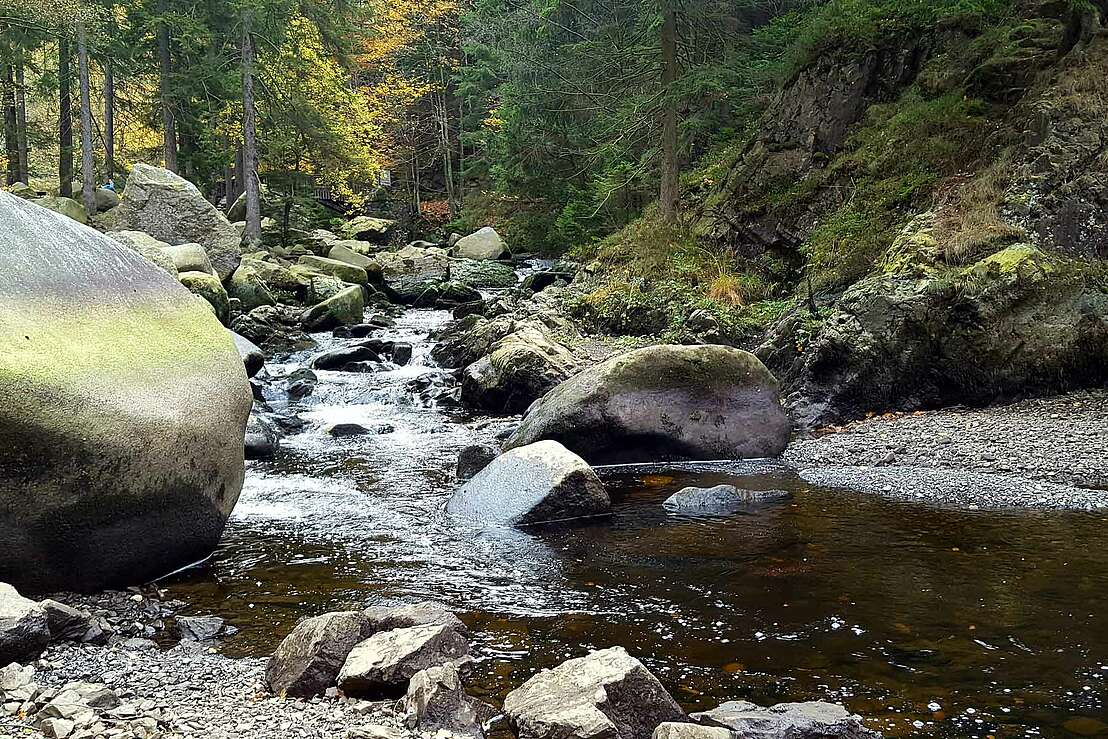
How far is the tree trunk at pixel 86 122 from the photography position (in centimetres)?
2494

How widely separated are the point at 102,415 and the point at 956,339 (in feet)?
31.8

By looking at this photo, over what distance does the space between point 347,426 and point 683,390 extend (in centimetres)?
488

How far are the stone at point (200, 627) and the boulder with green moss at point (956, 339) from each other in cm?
811

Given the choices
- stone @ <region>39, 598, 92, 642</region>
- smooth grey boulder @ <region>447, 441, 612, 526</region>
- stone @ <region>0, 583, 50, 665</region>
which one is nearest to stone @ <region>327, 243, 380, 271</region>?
smooth grey boulder @ <region>447, 441, 612, 526</region>

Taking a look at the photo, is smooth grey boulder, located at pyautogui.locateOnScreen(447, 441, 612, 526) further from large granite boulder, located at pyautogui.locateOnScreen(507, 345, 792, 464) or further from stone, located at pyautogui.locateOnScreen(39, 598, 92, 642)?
stone, located at pyautogui.locateOnScreen(39, 598, 92, 642)

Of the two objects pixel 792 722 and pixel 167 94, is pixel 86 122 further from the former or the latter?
pixel 792 722

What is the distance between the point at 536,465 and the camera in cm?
835

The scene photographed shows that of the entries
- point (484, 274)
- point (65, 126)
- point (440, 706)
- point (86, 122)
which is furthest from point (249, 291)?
point (440, 706)

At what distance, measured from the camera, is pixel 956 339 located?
1105 centimetres

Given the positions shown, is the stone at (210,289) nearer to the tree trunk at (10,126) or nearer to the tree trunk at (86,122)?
the tree trunk at (86,122)

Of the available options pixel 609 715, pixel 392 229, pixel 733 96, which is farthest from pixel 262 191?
pixel 609 715

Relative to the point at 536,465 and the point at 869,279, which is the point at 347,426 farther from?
the point at 869,279

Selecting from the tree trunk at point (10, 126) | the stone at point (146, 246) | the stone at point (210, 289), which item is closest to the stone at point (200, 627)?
the stone at point (210, 289)

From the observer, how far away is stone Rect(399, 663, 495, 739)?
4.14m
